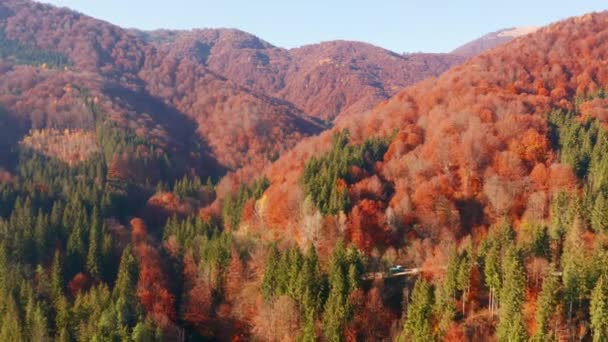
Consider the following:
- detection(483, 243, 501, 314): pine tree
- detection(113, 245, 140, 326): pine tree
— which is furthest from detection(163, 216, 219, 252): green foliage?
detection(483, 243, 501, 314): pine tree

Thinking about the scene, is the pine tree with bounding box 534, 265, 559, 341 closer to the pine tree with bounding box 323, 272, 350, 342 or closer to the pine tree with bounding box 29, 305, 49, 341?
the pine tree with bounding box 323, 272, 350, 342

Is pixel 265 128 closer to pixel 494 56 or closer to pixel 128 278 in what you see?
pixel 494 56

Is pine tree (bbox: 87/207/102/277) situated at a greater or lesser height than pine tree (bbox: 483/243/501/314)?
lesser

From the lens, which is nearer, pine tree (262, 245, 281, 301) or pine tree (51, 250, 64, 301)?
pine tree (262, 245, 281, 301)

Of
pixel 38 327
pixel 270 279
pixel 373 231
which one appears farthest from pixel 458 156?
pixel 38 327

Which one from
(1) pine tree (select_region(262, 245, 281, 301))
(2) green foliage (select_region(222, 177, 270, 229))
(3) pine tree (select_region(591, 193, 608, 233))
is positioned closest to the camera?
(3) pine tree (select_region(591, 193, 608, 233))

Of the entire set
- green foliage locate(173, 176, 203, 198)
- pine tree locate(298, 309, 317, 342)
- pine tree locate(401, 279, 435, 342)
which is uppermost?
green foliage locate(173, 176, 203, 198)

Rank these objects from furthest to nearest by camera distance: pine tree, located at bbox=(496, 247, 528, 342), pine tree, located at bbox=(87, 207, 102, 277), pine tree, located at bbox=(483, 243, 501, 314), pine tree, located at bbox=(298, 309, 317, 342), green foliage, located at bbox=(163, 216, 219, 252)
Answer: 1. green foliage, located at bbox=(163, 216, 219, 252)
2. pine tree, located at bbox=(87, 207, 102, 277)
3. pine tree, located at bbox=(298, 309, 317, 342)
4. pine tree, located at bbox=(483, 243, 501, 314)
5. pine tree, located at bbox=(496, 247, 528, 342)
